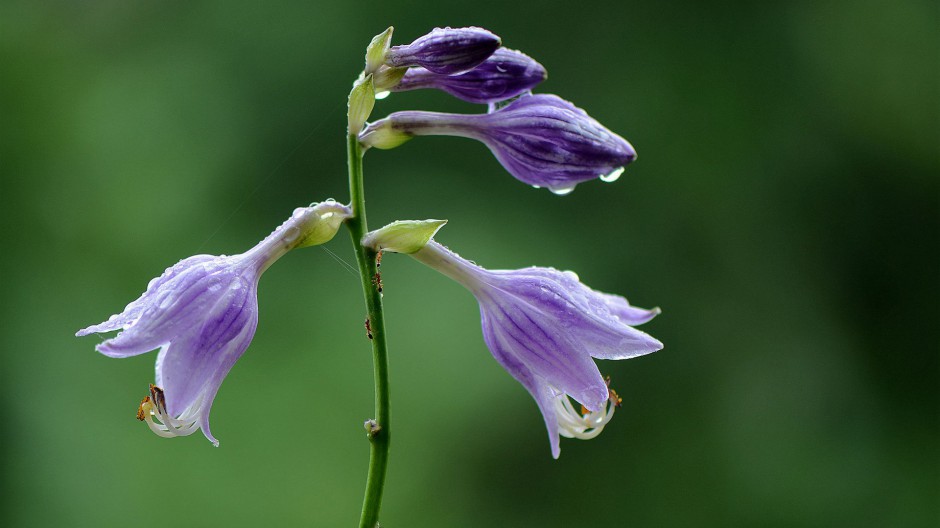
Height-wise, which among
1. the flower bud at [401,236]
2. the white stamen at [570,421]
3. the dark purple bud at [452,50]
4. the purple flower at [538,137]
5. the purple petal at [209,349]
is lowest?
the white stamen at [570,421]

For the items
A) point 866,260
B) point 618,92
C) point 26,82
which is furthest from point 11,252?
point 866,260

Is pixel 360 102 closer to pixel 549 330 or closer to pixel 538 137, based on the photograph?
pixel 538 137

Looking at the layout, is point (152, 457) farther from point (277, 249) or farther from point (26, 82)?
point (277, 249)

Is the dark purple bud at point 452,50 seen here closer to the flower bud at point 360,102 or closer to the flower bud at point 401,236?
the flower bud at point 360,102

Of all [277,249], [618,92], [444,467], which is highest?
[618,92]

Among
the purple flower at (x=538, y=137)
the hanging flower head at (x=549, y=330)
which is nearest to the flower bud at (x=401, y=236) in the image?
the hanging flower head at (x=549, y=330)

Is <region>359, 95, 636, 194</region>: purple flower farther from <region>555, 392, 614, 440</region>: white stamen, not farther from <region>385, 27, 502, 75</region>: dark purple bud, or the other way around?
<region>555, 392, 614, 440</region>: white stamen

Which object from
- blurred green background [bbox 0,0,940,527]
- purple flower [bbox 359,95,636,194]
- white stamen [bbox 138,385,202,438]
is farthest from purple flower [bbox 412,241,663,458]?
blurred green background [bbox 0,0,940,527]
